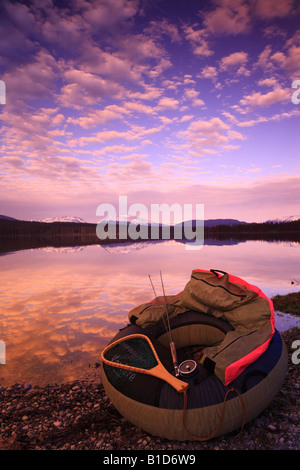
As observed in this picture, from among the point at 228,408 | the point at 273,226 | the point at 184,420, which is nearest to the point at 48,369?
the point at 184,420

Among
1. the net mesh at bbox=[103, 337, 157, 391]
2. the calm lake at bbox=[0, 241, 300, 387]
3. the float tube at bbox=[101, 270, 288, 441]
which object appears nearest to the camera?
the float tube at bbox=[101, 270, 288, 441]

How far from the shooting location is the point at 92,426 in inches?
156

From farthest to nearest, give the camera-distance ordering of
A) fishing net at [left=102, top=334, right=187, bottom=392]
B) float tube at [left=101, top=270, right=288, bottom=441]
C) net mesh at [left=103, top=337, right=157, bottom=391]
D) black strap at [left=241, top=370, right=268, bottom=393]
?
net mesh at [left=103, top=337, right=157, bottom=391], fishing net at [left=102, top=334, right=187, bottom=392], black strap at [left=241, top=370, right=268, bottom=393], float tube at [left=101, top=270, right=288, bottom=441]

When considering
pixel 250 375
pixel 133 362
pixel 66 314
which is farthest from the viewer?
pixel 66 314

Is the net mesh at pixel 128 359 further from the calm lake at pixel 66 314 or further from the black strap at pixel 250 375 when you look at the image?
the calm lake at pixel 66 314

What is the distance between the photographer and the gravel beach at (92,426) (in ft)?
11.5

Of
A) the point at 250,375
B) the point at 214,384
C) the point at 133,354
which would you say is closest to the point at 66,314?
the point at 133,354

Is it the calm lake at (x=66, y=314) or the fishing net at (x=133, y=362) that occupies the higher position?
the fishing net at (x=133, y=362)

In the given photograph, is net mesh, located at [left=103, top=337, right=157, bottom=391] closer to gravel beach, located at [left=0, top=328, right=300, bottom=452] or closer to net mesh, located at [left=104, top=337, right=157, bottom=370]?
net mesh, located at [left=104, top=337, right=157, bottom=370]

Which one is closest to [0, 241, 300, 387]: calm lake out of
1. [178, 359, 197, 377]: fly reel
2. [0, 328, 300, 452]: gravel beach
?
[0, 328, 300, 452]: gravel beach

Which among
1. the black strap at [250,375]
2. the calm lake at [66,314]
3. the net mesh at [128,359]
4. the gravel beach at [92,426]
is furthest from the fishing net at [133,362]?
the calm lake at [66,314]

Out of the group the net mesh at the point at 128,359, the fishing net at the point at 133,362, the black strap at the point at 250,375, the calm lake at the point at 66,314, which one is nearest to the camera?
the black strap at the point at 250,375

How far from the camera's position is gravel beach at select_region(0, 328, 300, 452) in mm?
3520

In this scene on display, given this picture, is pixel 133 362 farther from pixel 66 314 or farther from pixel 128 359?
pixel 66 314
